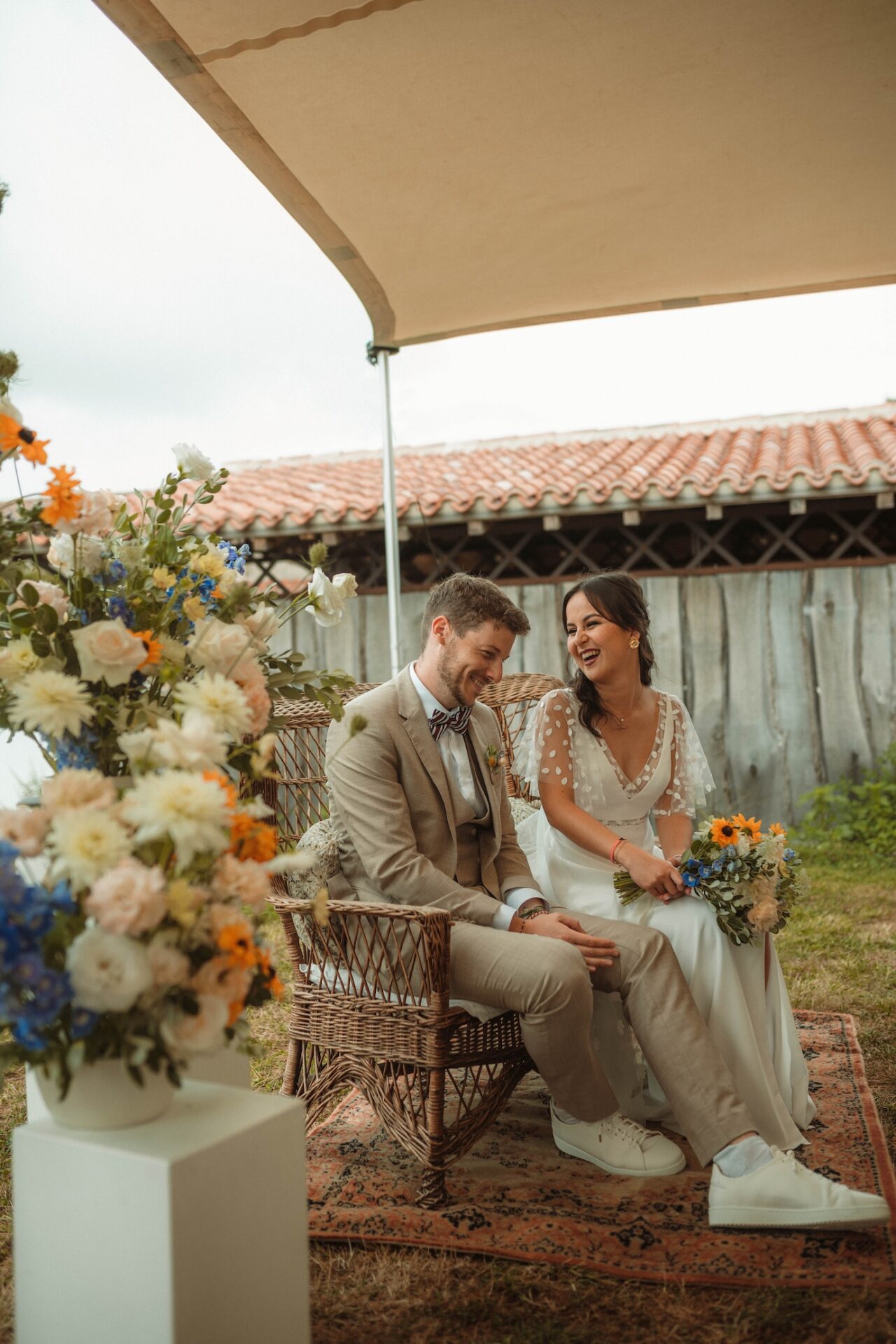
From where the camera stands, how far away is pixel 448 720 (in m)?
3.00

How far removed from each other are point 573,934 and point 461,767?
0.58 m

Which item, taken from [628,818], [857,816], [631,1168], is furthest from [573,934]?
[857,816]

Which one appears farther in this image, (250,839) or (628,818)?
(628,818)

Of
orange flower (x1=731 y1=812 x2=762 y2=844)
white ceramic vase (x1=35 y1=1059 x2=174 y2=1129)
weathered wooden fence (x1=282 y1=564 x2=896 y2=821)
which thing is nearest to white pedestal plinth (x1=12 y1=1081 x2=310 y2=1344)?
white ceramic vase (x1=35 y1=1059 x2=174 y2=1129)

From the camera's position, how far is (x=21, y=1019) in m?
1.35

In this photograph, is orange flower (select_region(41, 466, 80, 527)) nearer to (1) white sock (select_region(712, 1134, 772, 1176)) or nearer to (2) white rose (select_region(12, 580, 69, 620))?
(2) white rose (select_region(12, 580, 69, 620))

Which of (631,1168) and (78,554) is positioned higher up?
(78,554)

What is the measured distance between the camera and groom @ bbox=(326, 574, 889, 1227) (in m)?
2.43

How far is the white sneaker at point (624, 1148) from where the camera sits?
270 centimetres

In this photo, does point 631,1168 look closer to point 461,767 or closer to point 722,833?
point 722,833

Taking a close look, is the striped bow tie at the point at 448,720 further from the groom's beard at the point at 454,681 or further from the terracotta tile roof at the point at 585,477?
the terracotta tile roof at the point at 585,477

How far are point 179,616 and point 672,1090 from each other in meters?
1.63

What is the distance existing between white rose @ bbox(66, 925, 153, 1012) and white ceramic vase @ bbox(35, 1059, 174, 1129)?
205 millimetres

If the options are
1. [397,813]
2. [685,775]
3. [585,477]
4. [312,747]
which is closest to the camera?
[397,813]
